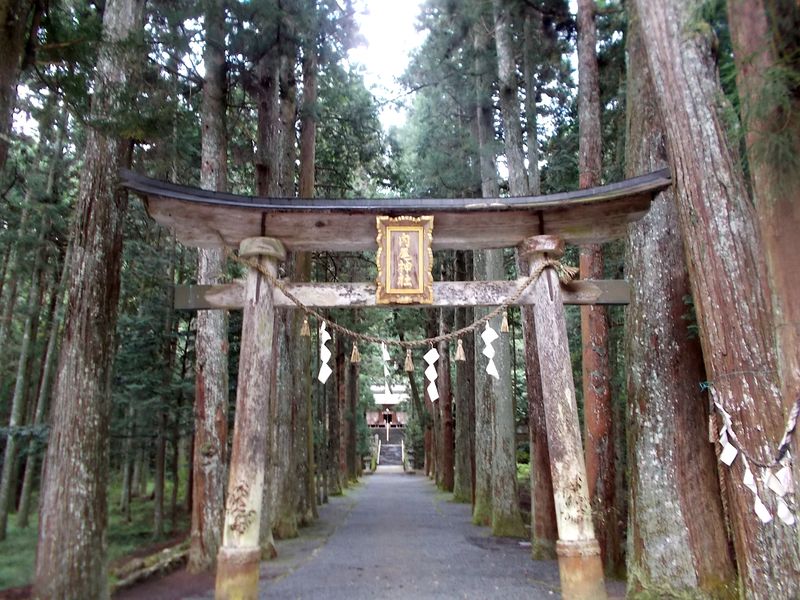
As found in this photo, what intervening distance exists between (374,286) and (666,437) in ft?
10.6

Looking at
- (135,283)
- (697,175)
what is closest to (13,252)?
(135,283)

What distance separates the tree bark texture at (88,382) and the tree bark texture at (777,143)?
5.41 m

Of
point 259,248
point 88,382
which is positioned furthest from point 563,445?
point 88,382

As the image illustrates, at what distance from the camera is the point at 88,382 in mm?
5590

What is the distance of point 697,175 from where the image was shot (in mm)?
4742

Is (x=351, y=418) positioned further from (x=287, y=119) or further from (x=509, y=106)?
(x=509, y=106)

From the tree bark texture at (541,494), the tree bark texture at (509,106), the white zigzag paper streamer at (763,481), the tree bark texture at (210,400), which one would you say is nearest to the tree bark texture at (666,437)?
the white zigzag paper streamer at (763,481)

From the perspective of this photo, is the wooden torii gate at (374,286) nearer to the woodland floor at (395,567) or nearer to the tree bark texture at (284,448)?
the woodland floor at (395,567)

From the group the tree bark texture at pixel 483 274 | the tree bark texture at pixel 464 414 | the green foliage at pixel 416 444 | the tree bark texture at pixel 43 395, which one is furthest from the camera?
the green foliage at pixel 416 444

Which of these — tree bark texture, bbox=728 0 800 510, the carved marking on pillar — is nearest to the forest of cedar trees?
tree bark texture, bbox=728 0 800 510

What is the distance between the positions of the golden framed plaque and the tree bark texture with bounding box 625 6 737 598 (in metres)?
2.29

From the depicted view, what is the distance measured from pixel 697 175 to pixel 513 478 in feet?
25.2

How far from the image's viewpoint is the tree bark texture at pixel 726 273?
4121 millimetres

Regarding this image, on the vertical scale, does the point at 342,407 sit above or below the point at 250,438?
above
